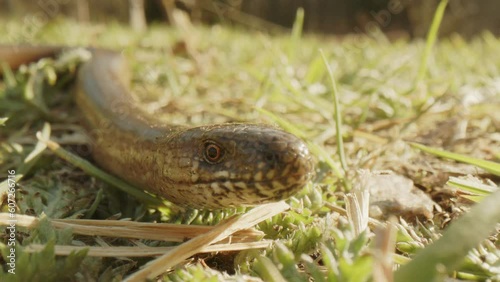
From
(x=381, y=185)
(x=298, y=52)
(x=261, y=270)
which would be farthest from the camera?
(x=298, y=52)

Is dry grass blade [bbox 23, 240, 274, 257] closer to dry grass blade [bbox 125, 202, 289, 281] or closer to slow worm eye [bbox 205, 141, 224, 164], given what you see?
dry grass blade [bbox 125, 202, 289, 281]

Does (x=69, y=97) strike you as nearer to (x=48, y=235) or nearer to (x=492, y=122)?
(x=48, y=235)

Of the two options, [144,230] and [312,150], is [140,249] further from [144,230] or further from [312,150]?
[312,150]

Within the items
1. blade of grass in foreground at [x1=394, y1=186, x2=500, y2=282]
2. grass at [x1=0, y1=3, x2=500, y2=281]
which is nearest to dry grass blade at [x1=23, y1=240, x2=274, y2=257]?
grass at [x1=0, y1=3, x2=500, y2=281]

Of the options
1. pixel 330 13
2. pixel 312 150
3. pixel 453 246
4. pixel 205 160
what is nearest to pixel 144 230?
pixel 205 160

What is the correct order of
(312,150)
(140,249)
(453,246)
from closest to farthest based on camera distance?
(453,246) < (140,249) < (312,150)

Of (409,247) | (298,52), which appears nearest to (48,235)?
(409,247)

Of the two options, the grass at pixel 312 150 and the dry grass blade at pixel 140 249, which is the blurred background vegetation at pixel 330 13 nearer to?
the grass at pixel 312 150
